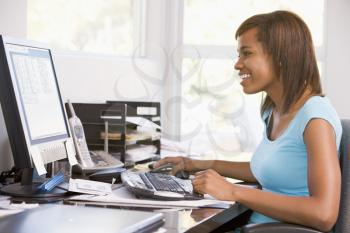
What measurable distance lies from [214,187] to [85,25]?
166 centimetres

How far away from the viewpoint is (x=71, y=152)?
66.6 inches

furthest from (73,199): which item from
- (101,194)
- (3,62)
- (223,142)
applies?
(223,142)

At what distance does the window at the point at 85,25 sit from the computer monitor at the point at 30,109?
92cm

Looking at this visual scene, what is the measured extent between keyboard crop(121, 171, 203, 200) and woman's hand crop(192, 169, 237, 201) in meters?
0.04

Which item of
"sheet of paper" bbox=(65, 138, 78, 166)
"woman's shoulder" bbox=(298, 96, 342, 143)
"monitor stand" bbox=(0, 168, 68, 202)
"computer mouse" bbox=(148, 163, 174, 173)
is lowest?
"computer mouse" bbox=(148, 163, 174, 173)

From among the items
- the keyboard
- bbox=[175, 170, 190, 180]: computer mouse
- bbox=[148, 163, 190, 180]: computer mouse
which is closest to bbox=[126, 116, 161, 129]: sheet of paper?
bbox=[148, 163, 190, 180]: computer mouse

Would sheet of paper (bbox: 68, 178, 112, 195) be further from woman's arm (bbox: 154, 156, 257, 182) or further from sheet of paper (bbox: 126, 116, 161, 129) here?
sheet of paper (bbox: 126, 116, 161, 129)

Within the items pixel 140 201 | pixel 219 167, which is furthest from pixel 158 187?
pixel 219 167

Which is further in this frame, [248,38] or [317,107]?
[248,38]

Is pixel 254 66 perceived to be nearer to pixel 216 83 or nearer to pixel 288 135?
pixel 288 135

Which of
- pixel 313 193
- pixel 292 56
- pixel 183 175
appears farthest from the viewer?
pixel 183 175

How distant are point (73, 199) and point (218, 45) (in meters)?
1.91

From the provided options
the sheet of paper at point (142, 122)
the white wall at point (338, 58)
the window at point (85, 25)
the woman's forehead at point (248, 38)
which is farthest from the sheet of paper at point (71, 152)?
the white wall at point (338, 58)

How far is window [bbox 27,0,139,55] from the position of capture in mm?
2568
